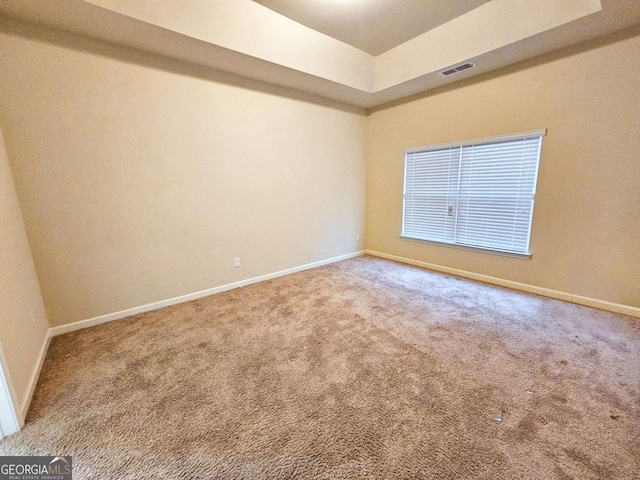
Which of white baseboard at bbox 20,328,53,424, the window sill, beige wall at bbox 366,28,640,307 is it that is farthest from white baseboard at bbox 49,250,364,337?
beige wall at bbox 366,28,640,307

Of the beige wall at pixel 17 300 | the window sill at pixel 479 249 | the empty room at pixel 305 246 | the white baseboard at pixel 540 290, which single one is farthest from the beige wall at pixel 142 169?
the white baseboard at pixel 540 290

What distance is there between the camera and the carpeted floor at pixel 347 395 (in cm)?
119

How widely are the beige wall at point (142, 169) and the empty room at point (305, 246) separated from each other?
0.02 meters

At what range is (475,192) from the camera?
3.40 meters

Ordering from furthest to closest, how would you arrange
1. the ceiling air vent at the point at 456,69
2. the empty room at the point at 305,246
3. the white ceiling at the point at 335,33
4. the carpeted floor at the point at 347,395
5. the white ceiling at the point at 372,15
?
the ceiling air vent at the point at 456,69, the white ceiling at the point at 372,15, the white ceiling at the point at 335,33, the empty room at the point at 305,246, the carpeted floor at the point at 347,395

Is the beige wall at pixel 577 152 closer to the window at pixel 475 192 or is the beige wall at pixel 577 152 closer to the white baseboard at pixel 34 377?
the window at pixel 475 192

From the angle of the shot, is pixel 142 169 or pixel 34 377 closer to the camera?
pixel 34 377

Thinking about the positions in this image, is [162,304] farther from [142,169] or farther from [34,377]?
[142,169]

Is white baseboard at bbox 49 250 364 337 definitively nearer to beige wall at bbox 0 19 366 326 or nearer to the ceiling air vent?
beige wall at bbox 0 19 366 326

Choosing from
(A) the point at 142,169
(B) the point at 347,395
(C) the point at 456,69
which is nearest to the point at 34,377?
(A) the point at 142,169

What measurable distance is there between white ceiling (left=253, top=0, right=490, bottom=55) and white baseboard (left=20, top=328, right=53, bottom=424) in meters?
3.56

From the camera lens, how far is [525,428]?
4.38 ft

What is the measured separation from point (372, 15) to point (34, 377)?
4.21 m

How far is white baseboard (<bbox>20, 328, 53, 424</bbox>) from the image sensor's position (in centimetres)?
146
